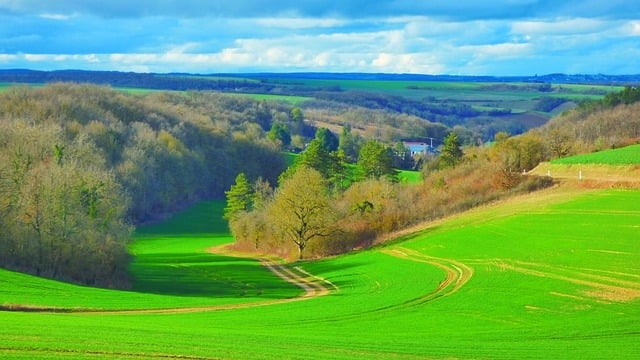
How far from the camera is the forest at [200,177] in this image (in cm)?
5719

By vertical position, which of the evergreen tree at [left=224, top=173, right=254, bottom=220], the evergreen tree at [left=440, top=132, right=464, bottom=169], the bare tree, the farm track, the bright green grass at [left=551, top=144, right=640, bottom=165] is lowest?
the evergreen tree at [left=224, top=173, right=254, bottom=220]

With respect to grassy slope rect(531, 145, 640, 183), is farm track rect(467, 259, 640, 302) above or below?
below

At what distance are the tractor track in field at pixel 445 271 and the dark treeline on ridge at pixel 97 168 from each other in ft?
66.6

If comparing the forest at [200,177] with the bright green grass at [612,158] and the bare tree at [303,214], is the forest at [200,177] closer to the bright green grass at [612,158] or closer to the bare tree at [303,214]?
the bare tree at [303,214]

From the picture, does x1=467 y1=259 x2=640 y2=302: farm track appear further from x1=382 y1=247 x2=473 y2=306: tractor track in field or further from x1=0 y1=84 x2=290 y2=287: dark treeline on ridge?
x1=0 y1=84 x2=290 y2=287: dark treeline on ridge

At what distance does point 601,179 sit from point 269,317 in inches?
1957

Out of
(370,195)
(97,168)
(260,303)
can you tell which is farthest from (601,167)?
(97,168)

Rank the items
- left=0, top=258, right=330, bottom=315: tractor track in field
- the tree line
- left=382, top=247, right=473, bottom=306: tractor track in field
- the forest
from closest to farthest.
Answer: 1. left=0, top=258, right=330, bottom=315: tractor track in field
2. left=382, top=247, right=473, bottom=306: tractor track in field
3. the forest
4. the tree line

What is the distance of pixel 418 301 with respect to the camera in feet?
148

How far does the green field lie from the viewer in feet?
93.1

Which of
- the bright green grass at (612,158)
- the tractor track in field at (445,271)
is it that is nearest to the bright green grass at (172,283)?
the tractor track in field at (445,271)

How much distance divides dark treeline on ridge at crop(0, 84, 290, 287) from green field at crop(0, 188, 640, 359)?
17.3 ft

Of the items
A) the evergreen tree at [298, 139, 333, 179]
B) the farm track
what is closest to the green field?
the farm track

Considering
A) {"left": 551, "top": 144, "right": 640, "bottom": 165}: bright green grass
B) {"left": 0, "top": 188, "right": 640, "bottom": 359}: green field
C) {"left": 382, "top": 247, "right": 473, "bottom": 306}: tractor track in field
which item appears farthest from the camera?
{"left": 551, "top": 144, "right": 640, "bottom": 165}: bright green grass
